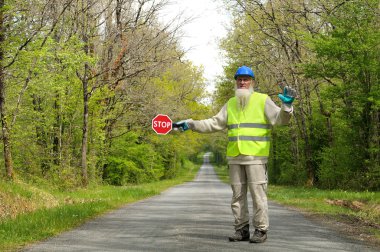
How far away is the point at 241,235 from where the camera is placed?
623 cm

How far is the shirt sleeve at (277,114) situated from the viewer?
587cm

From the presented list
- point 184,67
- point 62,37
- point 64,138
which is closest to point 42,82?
point 62,37

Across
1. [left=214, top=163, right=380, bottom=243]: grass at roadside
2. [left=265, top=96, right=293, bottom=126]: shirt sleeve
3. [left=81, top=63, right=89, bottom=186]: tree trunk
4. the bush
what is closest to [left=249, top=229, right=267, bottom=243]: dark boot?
[left=265, top=96, right=293, bottom=126]: shirt sleeve

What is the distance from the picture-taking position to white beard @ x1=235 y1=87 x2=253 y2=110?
6258mm

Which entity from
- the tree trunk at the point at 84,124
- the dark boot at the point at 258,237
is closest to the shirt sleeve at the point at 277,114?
the dark boot at the point at 258,237

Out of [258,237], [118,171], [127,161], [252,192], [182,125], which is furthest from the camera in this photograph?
[118,171]

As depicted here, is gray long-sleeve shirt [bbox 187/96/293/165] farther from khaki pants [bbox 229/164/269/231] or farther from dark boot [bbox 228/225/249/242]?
dark boot [bbox 228/225/249/242]

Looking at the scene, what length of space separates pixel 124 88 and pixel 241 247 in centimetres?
1983

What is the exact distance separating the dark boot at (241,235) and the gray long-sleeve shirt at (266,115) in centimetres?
87

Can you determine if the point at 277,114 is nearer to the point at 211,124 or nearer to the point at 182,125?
the point at 211,124

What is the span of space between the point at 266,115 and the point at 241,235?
1.56 metres

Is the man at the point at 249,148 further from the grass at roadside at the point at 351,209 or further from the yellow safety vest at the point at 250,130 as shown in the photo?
the grass at roadside at the point at 351,209

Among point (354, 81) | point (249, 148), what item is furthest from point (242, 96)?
point (354, 81)

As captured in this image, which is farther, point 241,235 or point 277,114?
point 241,235
